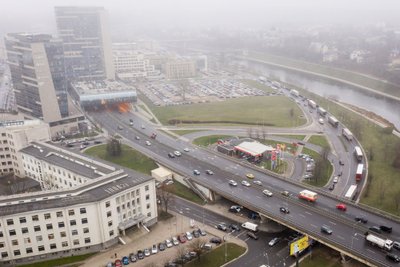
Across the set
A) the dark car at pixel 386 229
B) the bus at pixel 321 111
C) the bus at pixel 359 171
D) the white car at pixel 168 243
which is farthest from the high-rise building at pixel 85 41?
the dark car at pixel 386 229

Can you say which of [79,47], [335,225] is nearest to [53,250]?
[335,225]

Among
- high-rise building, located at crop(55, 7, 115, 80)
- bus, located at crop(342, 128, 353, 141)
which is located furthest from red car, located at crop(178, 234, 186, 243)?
high-rise building, located at crop(55, 7, 115, 80)

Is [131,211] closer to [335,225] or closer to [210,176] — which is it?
[210,176]

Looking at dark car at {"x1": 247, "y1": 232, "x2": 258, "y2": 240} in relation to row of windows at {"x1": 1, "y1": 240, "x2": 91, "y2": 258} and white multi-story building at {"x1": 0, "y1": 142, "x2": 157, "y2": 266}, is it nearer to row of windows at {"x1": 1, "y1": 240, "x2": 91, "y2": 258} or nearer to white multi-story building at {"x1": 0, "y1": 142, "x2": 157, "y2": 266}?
white multi-story building at {"x1": 0, "y1": 142, "x2": 157, "y2": 266}

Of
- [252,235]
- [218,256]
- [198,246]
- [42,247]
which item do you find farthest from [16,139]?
[252,235]

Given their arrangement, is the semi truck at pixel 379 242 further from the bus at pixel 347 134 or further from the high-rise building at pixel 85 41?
the high-rise building at pixel 85 41
